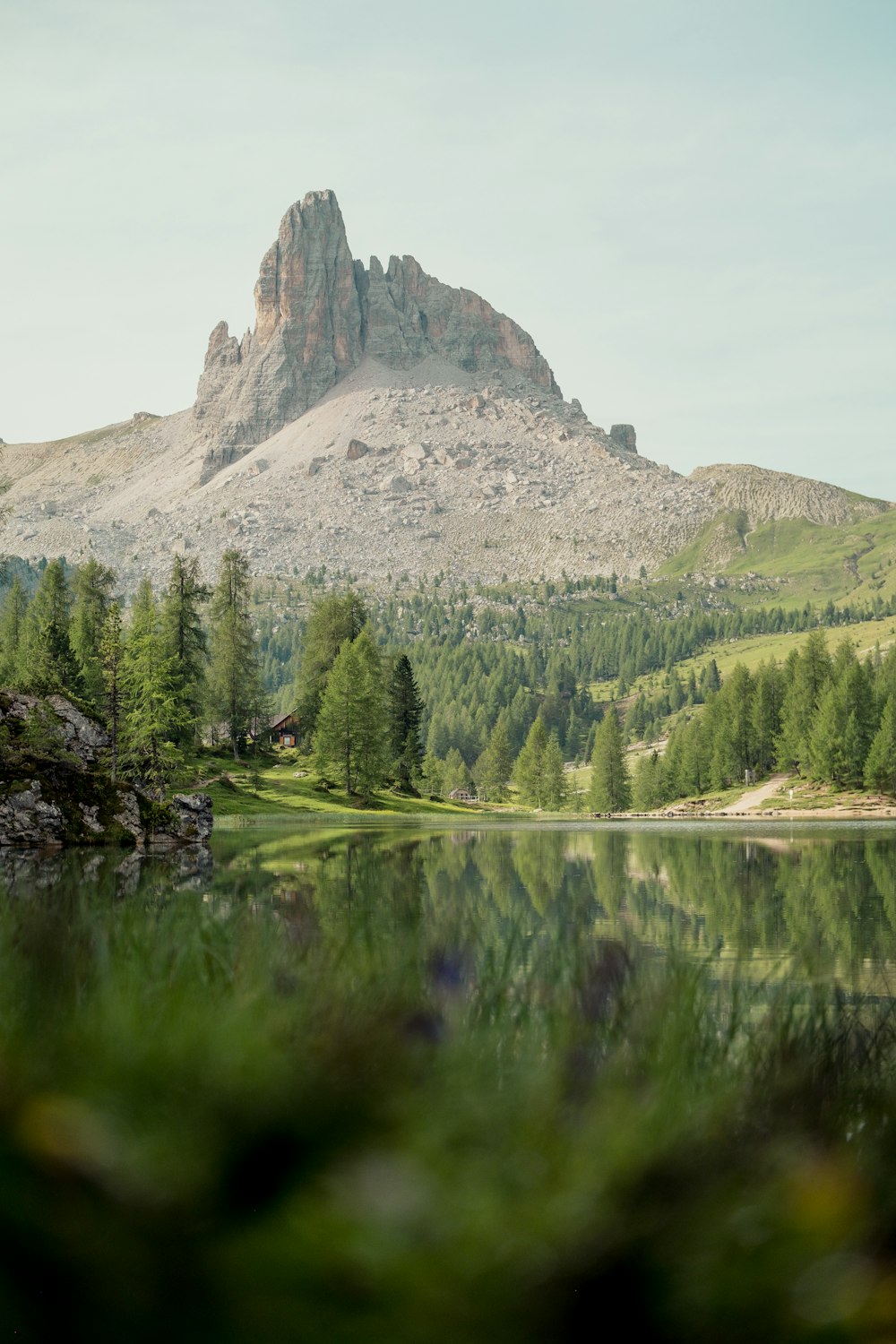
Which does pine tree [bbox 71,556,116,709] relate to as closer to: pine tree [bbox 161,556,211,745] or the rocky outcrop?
pine tree [bbox 161,556,211,745]

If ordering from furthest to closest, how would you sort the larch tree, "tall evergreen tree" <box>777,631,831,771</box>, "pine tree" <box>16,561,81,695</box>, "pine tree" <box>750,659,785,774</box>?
the larch tree, "pine tree" <box>750,659,785,774</box>, "tall evergreen tree" <box>777,631,831,771</box>, "pine tree" <box>16,561,81,695</box>

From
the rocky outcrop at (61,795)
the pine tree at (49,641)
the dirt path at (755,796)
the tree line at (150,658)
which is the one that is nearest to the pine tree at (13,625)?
the tree line at (150,658)

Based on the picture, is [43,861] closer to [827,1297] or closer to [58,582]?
[827,1297]

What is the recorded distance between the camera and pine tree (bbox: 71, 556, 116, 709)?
86.8 meters

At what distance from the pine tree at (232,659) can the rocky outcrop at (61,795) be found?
46.5 m

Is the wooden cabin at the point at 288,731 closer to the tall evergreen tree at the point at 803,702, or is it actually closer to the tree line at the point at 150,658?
the tree line at the point at 150,658

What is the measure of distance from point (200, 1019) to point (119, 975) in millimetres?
739

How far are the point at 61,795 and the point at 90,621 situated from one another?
61013 millimetres

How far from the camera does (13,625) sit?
4491 inches

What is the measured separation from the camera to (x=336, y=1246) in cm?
434

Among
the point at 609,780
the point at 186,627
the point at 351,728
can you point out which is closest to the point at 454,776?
the point at 609,780

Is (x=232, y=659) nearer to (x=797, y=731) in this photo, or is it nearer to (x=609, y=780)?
(x=797, y=731)

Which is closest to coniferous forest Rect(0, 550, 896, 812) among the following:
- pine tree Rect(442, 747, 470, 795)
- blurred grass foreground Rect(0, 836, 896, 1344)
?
pine tree Rect(442, 747, 470, 795)

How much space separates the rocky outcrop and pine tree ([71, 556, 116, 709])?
38487mm
